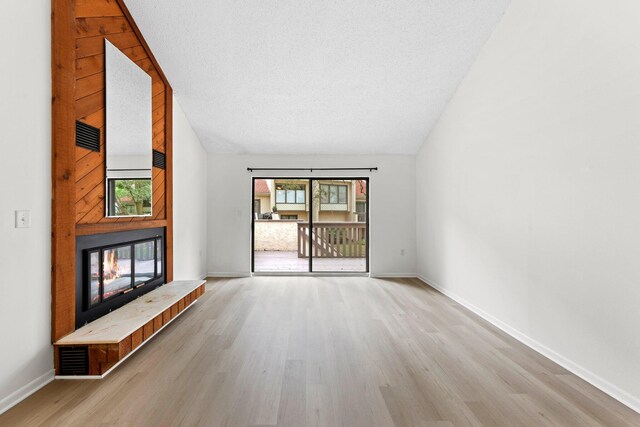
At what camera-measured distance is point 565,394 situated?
6.57ft

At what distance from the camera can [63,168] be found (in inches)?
89.4

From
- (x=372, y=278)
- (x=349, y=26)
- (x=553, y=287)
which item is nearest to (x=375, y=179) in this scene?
(x=372, y=278)

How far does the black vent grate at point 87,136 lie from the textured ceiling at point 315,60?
1.36 m

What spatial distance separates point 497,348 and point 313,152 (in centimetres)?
397

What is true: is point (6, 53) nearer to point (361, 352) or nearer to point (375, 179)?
point (361, 352)

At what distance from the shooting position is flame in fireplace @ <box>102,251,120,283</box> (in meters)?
2.82

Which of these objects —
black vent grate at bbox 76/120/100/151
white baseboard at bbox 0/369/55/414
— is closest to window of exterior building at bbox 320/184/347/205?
black vent grate at bbox 76/120/100/151

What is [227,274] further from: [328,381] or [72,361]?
[328,381]

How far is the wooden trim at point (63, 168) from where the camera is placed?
2.20 meters

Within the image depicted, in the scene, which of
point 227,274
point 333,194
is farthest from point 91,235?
point 333,194

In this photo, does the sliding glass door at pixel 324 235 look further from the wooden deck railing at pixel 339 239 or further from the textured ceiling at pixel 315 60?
the textured ceiling at pixel 315 60

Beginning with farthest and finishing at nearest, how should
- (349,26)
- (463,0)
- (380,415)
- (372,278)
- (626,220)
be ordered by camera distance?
1. (372,278)
2. (349,26)
3. (463,0)
4. (626,220)
5. (380,415)

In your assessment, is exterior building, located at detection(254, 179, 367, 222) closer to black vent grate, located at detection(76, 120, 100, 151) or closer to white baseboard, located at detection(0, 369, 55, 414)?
black vent grate, located at detection(76, 120, 100, 151)

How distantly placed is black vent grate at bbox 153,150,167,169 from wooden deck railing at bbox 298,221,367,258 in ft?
12.3
